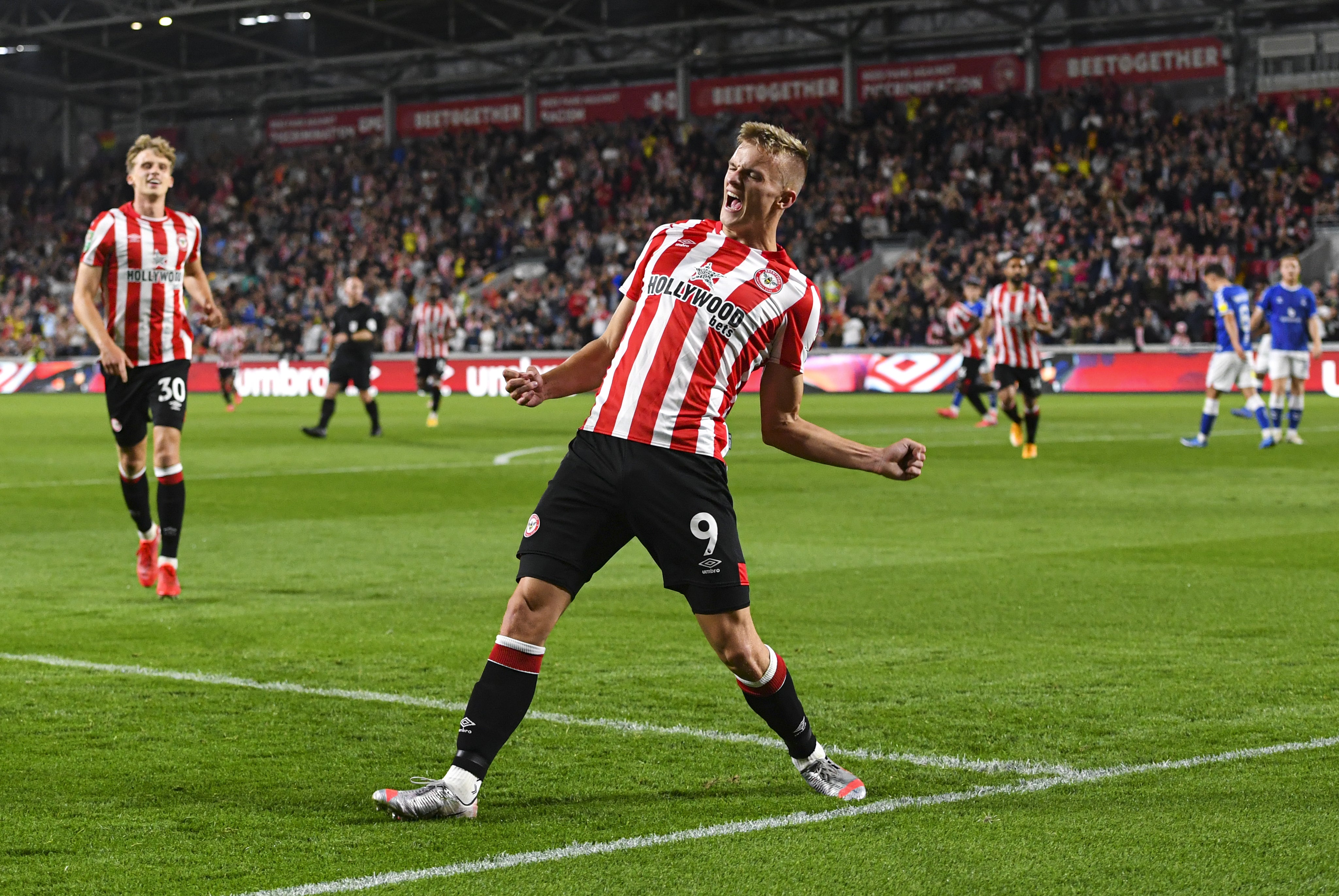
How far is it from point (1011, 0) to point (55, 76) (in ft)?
97.7

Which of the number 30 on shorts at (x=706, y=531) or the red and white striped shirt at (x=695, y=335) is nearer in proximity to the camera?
the number 30 on shorts at (x=706, y=531)

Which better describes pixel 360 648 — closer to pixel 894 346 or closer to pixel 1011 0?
pixel 894 346

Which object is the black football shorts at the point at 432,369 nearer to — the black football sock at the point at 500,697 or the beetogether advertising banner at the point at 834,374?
the beetogether advertising banner at the point at 834,374

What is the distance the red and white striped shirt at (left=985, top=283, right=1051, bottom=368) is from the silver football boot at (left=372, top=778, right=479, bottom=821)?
15.5 m

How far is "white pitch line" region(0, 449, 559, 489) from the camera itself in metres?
15.8

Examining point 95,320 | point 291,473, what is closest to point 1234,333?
point 291,473

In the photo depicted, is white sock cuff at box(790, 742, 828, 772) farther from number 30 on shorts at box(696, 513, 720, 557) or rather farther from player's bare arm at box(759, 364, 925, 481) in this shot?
player's bare arm at box(759, 364, 925, 481)

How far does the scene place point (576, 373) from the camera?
16.2ft

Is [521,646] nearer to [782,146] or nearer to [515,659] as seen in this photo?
[515,659]

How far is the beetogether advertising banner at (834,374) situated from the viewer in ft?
109

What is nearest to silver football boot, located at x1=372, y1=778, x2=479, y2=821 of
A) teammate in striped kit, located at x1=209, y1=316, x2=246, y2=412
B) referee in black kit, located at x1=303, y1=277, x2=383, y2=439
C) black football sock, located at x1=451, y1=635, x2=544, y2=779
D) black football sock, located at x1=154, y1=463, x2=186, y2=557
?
black football sock, located at x1=451, y1=635, x2=544, y2=779

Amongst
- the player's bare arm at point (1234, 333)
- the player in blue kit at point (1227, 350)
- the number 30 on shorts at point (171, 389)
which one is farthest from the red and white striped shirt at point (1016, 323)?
the number 30 on shorts at point (171, 389)

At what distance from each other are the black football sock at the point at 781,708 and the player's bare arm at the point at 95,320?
485 cm

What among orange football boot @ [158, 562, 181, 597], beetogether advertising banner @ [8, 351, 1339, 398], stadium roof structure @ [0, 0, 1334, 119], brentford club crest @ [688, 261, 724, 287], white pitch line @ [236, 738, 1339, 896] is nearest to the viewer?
white pitch line @ [236, 738, 1339, 896]
